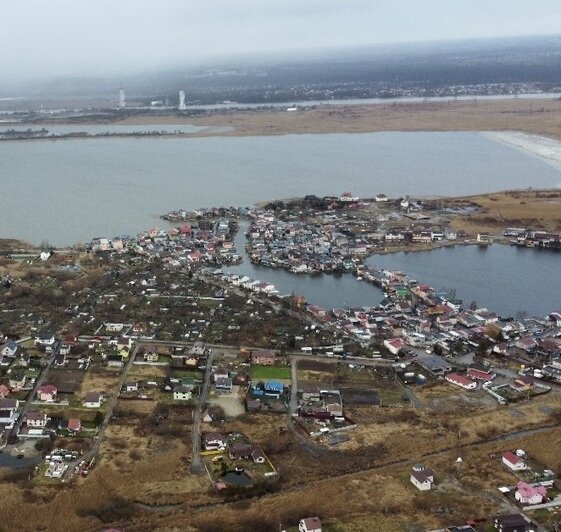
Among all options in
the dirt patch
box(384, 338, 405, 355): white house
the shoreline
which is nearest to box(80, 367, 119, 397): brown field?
the dirt patch

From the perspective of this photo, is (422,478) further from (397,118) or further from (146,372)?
(397,118)

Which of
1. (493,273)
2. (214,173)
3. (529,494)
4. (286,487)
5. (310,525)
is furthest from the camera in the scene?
(214,173)

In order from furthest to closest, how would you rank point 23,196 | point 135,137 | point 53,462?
1. point 135,137
2. point 23,196
3. point 53,462

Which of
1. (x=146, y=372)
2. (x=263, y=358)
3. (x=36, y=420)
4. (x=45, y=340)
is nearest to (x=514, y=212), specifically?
(x=263, y=358)

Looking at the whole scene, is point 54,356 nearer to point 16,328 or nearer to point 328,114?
point 16,328

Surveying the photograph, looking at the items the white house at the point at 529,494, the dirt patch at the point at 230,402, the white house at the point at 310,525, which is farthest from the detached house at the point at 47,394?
the white house at the point at 529,494

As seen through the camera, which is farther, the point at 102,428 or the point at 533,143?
the point at 533,143

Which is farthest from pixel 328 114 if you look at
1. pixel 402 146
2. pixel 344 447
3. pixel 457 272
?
pixel 344 447
